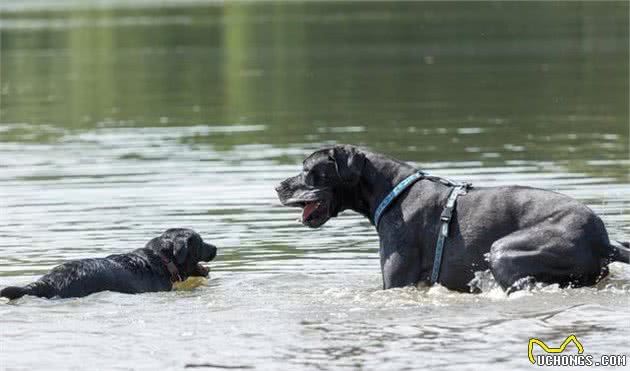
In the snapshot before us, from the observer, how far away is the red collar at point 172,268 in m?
13.1

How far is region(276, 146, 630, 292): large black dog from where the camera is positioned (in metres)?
11.0

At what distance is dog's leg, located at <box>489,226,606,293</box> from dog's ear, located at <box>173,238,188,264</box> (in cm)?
334

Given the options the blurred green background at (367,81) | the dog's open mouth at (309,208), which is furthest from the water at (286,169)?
the dog's open mouth at (309,208)

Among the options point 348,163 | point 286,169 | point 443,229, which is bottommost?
point 286,169

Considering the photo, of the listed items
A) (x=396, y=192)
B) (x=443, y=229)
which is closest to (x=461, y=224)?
(x=443, y=229)

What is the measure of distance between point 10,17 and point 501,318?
77.8 m

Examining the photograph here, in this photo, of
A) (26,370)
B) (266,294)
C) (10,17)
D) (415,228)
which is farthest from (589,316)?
(10,17)

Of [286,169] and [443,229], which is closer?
[443,229]

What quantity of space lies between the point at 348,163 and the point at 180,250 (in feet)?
6.90

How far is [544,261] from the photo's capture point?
432 inches

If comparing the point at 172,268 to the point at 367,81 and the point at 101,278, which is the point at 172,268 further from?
the point at 367,81

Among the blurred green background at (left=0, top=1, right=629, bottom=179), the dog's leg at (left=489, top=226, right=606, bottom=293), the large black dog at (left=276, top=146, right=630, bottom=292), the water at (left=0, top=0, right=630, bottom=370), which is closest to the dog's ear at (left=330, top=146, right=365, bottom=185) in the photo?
the large black dog at (left=276, top=146, right=630, bottom=292)

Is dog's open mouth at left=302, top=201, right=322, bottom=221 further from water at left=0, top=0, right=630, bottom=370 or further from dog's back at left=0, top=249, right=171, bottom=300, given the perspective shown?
dog's back at left=0, top=249, right=171, bottom=300

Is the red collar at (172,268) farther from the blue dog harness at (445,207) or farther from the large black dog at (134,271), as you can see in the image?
the blue dog harness at (445,207)
